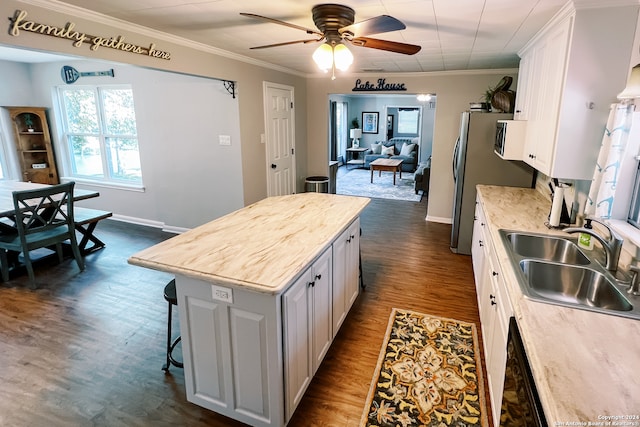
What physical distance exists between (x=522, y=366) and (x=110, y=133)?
625 cm

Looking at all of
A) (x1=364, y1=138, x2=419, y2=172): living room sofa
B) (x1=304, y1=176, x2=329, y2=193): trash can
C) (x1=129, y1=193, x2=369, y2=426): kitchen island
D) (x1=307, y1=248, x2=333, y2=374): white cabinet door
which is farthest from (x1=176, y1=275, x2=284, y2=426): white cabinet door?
(x1=364, y1=138, x2=419, y2=172): living room sofa

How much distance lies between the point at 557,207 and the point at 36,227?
15.6ft

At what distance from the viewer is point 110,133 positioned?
18.6ft

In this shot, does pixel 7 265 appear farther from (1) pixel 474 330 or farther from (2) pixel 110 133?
(1) pixel 474 330

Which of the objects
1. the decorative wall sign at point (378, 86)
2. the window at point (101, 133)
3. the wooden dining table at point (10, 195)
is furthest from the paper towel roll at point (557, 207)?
the window at point (101, 133)

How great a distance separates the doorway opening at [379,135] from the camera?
33.0ft

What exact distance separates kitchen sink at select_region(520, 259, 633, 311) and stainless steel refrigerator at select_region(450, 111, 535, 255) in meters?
2.43

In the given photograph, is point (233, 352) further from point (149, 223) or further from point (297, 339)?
point (149, 223)

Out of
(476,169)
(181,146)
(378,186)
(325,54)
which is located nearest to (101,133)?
(181,146)

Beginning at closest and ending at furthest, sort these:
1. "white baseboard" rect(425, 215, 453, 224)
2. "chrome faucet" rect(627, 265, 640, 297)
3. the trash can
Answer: "chrome faucet" rect(627, 265, 640, 297)
"white baseboard" rect(425, 215, 453, 224)
the trash can

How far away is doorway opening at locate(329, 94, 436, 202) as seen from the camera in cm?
1005

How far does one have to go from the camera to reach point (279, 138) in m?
5.38

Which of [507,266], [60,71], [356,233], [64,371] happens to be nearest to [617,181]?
[507,266]

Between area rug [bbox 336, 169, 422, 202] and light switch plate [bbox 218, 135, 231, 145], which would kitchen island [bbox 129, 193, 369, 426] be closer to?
light switch plate [bbox 218, 135, 231, 145]
